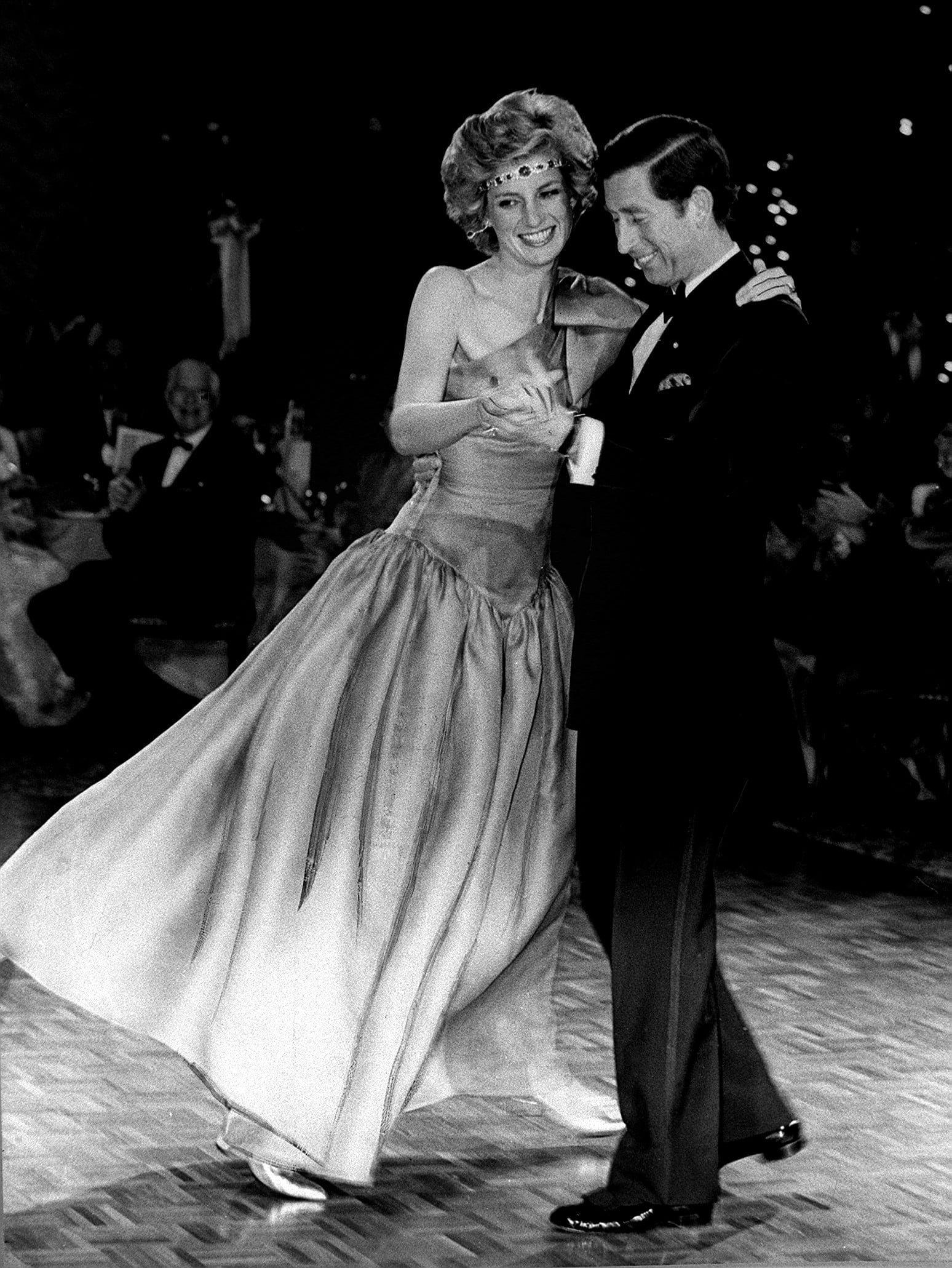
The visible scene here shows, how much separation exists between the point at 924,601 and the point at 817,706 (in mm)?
435

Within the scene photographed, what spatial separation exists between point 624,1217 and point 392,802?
652mm

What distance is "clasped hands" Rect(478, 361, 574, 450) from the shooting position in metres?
2.64

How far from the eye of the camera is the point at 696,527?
264cm

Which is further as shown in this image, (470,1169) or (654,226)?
(470,1169)

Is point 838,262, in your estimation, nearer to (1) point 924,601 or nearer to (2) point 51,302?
(1) point 924,601

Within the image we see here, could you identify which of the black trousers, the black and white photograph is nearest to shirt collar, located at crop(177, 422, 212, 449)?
the black and white photograph

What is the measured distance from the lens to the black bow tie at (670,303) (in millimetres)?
2677

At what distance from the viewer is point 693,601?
8.70 feet

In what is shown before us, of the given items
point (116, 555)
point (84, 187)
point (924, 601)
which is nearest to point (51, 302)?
point (84, 187)

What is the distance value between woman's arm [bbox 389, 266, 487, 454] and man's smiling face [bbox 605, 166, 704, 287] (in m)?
0.31

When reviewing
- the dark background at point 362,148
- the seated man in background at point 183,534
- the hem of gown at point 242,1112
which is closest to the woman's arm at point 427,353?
the hem of gown at point 242,1112

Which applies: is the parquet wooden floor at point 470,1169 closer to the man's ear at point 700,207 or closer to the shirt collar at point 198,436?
the man's ear at point 700,207

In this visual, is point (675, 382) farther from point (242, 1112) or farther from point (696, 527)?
point (242, 1112)

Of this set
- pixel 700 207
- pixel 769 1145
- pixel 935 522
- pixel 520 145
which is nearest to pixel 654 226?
pixel 700 207
